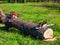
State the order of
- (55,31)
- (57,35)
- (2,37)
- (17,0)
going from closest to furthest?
(2,37) < (57,35) < (55,31) < (17,0)

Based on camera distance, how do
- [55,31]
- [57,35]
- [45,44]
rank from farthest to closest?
[55,31] < [57,35] < [45,44]

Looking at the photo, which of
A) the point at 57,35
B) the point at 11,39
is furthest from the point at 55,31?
the point at 11,39

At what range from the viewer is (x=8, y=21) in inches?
564

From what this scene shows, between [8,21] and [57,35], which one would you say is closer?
[57,35]

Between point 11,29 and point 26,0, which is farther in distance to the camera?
point 26,0

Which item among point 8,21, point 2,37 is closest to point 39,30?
point 2,37

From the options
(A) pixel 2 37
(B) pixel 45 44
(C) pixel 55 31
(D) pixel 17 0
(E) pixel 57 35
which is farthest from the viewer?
(D) pixel 17 0

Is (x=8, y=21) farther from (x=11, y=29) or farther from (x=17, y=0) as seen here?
(x=17, y=0)

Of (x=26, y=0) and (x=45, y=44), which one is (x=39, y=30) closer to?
(x=45, y=44)

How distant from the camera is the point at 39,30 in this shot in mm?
11836

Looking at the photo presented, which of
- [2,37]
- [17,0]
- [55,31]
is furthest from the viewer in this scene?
[17,0]

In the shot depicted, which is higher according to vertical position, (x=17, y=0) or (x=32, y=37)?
(x=32, y=37)

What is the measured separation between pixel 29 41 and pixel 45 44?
0.83 metres

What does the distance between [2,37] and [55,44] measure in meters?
2.92
